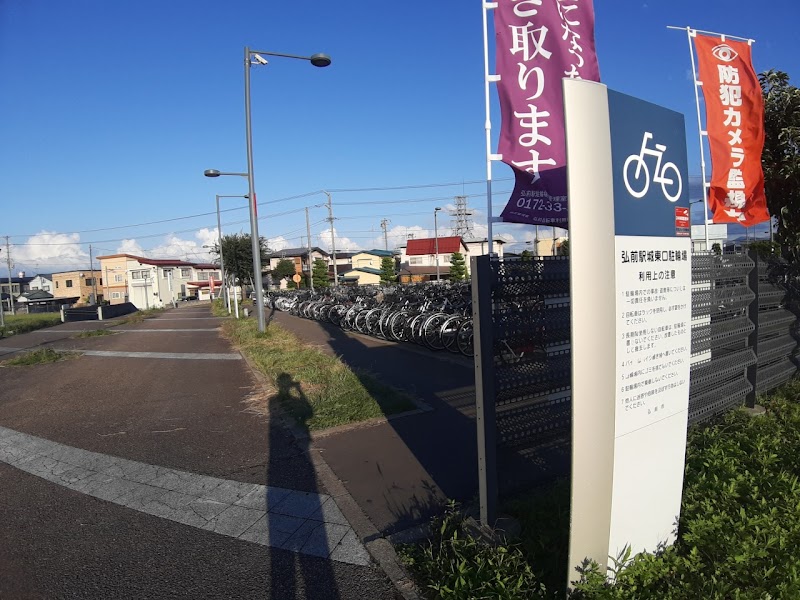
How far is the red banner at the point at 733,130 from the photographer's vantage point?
17.9 feet

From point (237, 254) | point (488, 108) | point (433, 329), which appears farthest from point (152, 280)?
point (488, 108)

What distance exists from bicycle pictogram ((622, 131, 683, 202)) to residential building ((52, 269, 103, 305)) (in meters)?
81.4

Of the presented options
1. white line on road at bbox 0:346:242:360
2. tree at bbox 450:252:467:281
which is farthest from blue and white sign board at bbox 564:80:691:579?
tree at bbox 450:252:467:281

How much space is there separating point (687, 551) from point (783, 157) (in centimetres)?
527

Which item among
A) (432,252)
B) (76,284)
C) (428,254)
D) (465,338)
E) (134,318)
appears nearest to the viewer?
(465,338)

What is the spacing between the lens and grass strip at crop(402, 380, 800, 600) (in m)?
2.04

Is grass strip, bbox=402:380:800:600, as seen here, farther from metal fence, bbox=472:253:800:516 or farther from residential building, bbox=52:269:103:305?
residential building, bbox=52:269:103:305

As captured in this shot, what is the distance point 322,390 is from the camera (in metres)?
6.33

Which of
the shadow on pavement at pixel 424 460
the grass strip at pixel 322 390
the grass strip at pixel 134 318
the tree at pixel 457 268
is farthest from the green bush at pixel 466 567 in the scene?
the tree at pixel 457 268

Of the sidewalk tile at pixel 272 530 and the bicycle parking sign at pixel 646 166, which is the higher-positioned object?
the bicycle parking sign at pixel 646 166

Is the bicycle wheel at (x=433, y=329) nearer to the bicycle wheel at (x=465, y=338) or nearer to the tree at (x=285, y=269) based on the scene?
the bicycle wheel at (x=465, y=338)

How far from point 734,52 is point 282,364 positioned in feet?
25.8

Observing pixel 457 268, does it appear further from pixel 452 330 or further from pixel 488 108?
pixel 488 108

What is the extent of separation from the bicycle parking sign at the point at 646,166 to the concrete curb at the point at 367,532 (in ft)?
6.45
